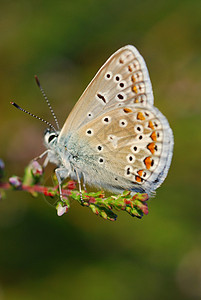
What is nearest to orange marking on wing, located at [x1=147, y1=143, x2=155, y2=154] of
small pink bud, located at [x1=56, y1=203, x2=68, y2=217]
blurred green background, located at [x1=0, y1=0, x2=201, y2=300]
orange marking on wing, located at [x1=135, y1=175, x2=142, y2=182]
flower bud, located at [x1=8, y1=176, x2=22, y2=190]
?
orange marking on wing, located at [x1=135, y1=175, x2=142, y2=182]

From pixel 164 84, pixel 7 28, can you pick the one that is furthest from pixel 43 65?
pixel 164 84

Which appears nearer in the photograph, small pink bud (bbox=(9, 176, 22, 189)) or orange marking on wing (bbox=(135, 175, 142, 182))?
Result: small pink bud (bbox=(9, 176, 22, 189))

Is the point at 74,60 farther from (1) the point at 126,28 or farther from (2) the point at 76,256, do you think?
(2) the point at 76,256

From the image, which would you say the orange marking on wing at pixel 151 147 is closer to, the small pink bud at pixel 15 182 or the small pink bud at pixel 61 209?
the small pink bud at pixel 61 209

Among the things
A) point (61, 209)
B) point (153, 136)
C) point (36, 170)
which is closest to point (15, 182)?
point (36, 170)

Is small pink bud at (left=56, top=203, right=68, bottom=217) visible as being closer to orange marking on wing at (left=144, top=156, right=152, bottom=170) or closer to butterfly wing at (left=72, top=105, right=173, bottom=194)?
butterfly wing at (left=72, top=105, right=173, bottom=194)

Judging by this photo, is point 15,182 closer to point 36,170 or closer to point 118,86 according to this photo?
point 36,170

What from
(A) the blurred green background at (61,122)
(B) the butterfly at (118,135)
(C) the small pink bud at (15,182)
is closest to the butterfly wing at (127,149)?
(B) the butterfly at (118,135)
